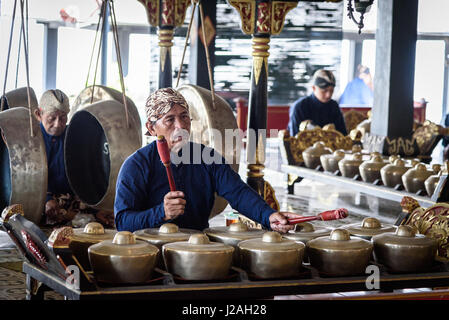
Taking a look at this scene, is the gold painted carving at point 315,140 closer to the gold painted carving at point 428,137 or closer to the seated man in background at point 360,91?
the gold painted carving at point 428,137

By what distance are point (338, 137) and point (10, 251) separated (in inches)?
126

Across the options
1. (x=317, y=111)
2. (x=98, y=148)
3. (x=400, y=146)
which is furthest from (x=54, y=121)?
(x=400, y=146)

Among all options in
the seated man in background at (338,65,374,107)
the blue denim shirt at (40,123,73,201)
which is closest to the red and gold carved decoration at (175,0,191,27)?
the blue denim shirt at (40,123,73,201)

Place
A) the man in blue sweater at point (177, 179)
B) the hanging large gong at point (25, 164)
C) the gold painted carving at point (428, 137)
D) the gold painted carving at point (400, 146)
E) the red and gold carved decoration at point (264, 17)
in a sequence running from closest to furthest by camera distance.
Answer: the man in blue sweater at point (177, 179), the hanging large gong at point (25, 164), the red and gold carved decoration at point (264, 17), the gold painted carving at point (400, 146), the gold painted carving at point (428, 137)

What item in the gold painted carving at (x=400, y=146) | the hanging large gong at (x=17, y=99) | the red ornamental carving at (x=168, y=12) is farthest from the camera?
the gold painted carving at (x=400, y=146)

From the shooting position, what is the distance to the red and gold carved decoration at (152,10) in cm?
428

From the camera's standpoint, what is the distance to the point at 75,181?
11.3 ft

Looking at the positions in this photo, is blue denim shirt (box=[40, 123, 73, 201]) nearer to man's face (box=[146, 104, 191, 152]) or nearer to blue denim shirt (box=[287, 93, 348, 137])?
man's face (box=[146, 104, 191, 152])

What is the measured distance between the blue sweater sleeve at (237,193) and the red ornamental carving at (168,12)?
7.18 ft

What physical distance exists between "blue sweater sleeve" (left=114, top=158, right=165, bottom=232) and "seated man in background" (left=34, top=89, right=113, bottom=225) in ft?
5.84

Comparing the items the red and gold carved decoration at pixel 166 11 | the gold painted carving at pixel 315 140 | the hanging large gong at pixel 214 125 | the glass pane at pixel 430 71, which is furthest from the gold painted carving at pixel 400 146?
the glass pane at pixel 430 71

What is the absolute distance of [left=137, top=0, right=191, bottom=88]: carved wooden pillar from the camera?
4254 millimetres

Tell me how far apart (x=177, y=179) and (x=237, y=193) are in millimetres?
187

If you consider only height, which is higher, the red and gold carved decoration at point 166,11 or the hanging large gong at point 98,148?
the red and gold carved decoration at point 166,11
